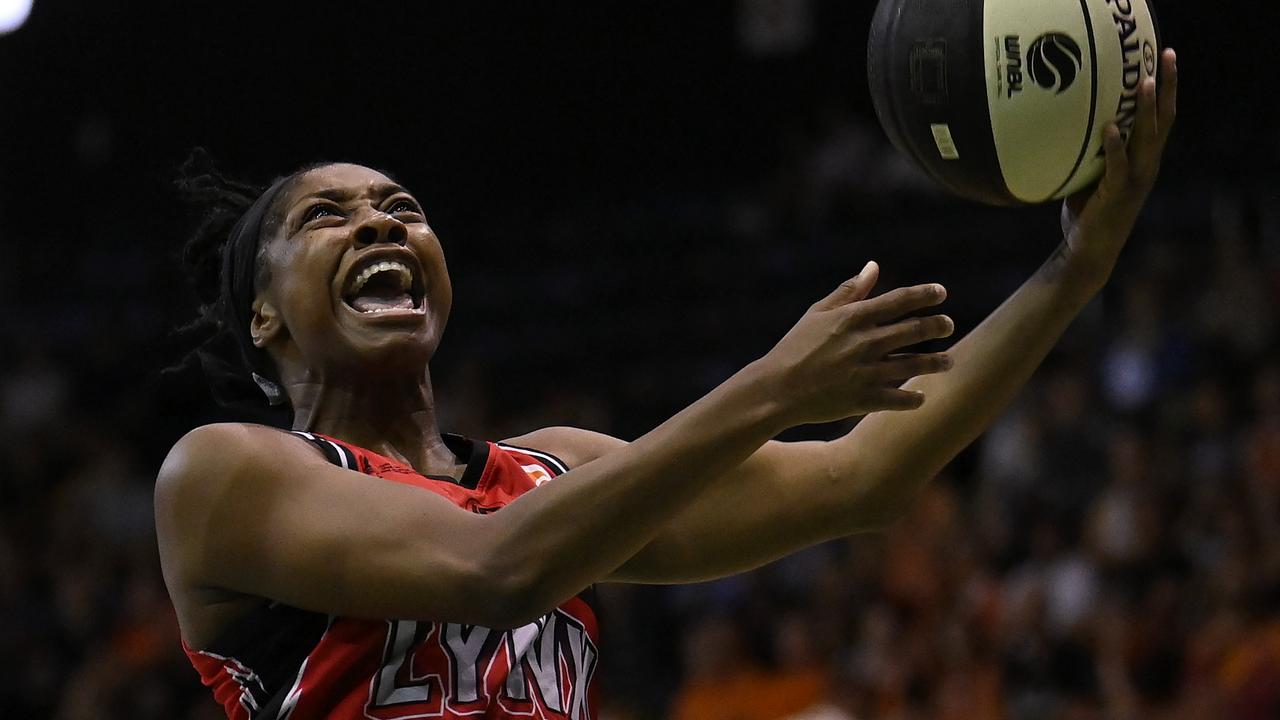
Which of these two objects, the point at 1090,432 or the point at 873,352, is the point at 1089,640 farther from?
the point at 873,352

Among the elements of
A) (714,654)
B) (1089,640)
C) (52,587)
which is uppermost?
(1089,640)

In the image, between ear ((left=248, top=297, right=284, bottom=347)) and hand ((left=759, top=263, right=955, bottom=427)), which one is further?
ear ((left=248, top=297, right=284, bottom=347))

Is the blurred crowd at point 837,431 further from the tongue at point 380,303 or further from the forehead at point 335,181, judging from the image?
the tongue at point 380,303

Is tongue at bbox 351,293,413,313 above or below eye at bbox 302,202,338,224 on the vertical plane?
below

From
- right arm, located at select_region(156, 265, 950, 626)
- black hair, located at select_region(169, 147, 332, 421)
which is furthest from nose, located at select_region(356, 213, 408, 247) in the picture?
right arm, located at select_region(156, 265, 950, 626)

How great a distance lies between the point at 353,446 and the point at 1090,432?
447 cm

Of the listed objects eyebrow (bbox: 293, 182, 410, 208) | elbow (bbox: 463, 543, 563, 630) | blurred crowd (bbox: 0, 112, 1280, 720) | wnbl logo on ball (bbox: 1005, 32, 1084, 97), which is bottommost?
blurred crowd (bbox: 0, 112, 1280, 720)

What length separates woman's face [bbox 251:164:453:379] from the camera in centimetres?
294

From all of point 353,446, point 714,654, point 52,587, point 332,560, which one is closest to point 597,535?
point 332,560

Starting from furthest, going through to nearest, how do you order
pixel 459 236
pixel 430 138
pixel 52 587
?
pixel 430 138, pixel 459 236, pixel 52 587

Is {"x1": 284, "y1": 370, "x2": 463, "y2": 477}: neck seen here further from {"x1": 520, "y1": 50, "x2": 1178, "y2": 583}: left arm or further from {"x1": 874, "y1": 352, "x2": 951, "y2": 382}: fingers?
{"x1": 874, "y1": 352, "x2": 951, "y2": 382}: fingers

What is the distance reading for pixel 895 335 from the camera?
233 centimetres

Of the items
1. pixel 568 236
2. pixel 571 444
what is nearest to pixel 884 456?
pixel 571 444

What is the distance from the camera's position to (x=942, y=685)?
621 cm
